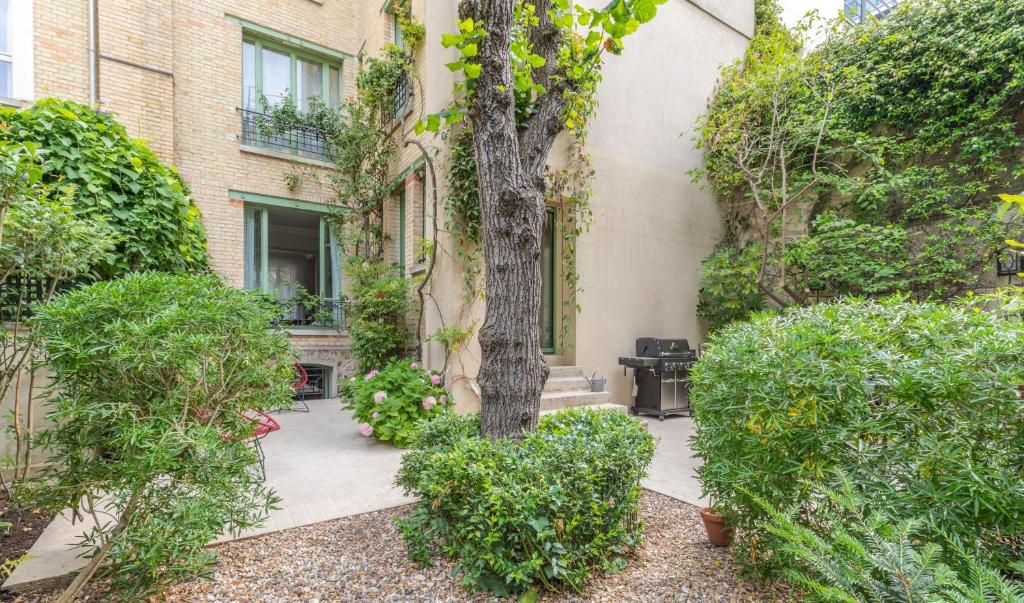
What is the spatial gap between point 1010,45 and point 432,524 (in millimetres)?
7578

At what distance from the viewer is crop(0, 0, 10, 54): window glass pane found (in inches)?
233

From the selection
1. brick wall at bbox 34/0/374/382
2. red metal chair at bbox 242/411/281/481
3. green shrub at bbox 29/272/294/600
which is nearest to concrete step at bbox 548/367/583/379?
red metal chair at bbox 242/411/281/481

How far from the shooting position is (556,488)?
2.12 metres

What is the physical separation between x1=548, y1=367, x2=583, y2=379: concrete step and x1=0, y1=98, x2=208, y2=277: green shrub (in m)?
4.13

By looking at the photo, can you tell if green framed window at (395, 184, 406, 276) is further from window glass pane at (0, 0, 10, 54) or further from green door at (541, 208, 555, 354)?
window glass pane at (0, 0, 10, 54)

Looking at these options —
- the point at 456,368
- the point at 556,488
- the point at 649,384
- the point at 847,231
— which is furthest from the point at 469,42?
the point at 847,231

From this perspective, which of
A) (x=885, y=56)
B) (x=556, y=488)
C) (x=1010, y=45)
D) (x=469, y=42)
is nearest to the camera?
(x=556, y=488)

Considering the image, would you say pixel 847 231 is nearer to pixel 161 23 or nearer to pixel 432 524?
pixel 432 524

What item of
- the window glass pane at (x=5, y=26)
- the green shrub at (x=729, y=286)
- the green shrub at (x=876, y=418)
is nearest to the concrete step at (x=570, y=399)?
the green shrub at (x=729, y=286)

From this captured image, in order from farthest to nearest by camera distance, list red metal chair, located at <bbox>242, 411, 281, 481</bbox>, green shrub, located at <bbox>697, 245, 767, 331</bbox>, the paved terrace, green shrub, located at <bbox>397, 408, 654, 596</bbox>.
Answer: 1. green shrub, located at <bbox>697, 245, 767, 331</bbox>
2. red metal chair, located at <bbox>242, 411, 281, 481</bbox>
3. the paved terrace
4. green shrub, located at <bbox>397, 408, 654, 596</bbox>

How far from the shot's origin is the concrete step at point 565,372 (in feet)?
18.8

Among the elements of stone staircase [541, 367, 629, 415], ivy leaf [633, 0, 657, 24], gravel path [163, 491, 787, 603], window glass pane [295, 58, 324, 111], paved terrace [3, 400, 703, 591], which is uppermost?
window glass pane [295, 58, 324, 111]

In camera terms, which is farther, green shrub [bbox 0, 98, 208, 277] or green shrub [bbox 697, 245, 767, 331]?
green shrub [bbox 697, 245, 767, 331]

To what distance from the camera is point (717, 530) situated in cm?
257
